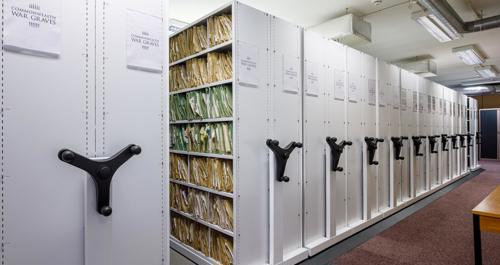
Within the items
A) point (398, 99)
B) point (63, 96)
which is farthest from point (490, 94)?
point (63, 96)

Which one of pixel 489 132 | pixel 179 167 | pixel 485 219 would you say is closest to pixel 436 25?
pixel 485 219

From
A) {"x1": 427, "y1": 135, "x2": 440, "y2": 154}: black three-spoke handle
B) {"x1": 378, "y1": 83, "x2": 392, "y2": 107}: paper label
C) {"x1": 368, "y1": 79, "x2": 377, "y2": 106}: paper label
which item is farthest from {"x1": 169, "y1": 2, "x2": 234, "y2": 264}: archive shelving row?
{"x1": 427, "y1": 135, "x2": 440, "y2": 154}: black three-spoke handle

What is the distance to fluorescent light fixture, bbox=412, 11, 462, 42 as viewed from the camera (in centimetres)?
364

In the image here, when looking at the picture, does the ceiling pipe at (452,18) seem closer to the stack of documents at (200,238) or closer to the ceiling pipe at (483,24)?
the ceiling pipe at (483,24)

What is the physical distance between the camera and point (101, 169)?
56.6 inches

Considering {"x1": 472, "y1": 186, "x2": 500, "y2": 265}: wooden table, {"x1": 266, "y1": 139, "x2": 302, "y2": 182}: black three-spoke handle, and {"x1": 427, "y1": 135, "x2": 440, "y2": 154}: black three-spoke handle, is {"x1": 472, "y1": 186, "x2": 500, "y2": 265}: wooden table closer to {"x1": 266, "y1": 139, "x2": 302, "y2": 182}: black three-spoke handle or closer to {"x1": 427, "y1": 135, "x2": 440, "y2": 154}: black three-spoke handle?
{"x1": 266, "y1": 139, "x2": 302, "y2": 182}: black three-spoke handle

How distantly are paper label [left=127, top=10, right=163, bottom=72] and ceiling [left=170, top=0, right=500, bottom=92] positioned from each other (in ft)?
7.62

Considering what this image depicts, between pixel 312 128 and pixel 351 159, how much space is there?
0.86 meters

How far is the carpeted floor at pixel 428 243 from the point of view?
2.72 m

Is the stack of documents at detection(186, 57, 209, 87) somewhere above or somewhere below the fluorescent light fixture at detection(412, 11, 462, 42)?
below

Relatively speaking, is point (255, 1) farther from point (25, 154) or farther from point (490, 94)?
point (490, 94)

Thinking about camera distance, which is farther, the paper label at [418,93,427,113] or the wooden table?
the paper label at [418,93,427,113]

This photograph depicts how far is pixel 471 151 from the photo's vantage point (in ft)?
28.8

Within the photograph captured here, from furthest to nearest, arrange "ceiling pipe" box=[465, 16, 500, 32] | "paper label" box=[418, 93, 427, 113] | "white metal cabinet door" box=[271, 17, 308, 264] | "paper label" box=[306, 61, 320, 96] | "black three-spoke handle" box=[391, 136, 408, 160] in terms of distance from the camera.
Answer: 1. "paper label" box=[418, 93, 427, 113]
2. "black three-spoke handle" box=[391, 136, 408, 160]
3. "ceiling pipe" box=[465, 16, 500, 32]
4. "paper label" box=[306, 61, 320, 96]
5. "white metal cabinet door" box=[271, 17, 308, 264]
